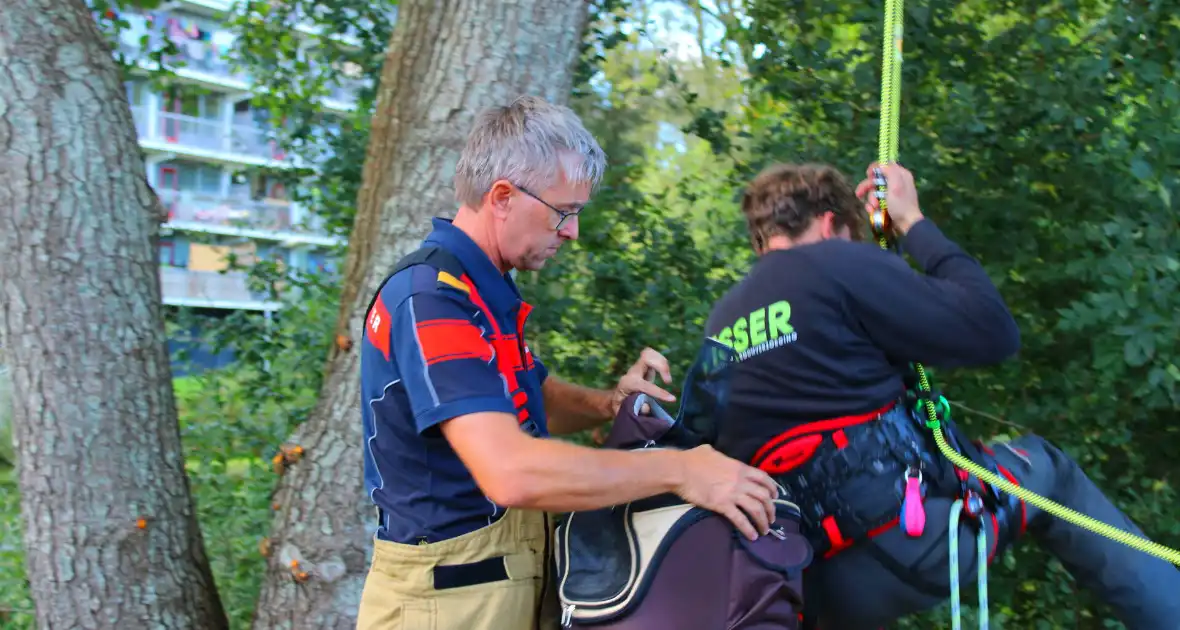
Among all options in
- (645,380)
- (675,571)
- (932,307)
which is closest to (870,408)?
(932,307)

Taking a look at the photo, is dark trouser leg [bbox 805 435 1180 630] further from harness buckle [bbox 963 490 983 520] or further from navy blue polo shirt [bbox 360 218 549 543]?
navy blue polo shirt [bbox 360 218 549 543]

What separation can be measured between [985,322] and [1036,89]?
247 centimetres

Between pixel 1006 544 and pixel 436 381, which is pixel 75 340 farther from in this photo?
pixel 1006 544

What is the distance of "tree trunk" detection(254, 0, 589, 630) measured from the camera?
3156 mm

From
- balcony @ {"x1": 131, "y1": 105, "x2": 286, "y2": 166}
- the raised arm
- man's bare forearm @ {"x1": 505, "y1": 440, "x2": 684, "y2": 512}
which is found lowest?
balcony @ {"x1": 131, "y1": 105, "x2": 286, "y2": 166}

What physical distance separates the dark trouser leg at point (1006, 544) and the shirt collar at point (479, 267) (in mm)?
955

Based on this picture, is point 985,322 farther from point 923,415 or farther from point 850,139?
point 850,139

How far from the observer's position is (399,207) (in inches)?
128

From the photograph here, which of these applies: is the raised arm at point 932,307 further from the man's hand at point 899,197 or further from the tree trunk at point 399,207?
the tree trunk at point 399,207

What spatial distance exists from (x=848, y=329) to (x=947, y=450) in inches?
13.5

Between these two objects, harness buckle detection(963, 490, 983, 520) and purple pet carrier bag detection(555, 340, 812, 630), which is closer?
purple pet carrier bag detection(555, 340, 812, 630)

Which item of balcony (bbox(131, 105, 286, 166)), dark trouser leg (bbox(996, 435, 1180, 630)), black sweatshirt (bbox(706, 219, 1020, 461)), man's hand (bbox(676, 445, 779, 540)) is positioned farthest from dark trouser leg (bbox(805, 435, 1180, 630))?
balcony (bbox(131, 105, 286, 166))

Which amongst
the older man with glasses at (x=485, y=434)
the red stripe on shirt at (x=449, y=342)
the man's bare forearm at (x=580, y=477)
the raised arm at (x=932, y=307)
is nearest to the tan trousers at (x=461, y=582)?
the older man with glasses at (x=485, y=434)

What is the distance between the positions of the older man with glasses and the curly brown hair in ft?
2.22
